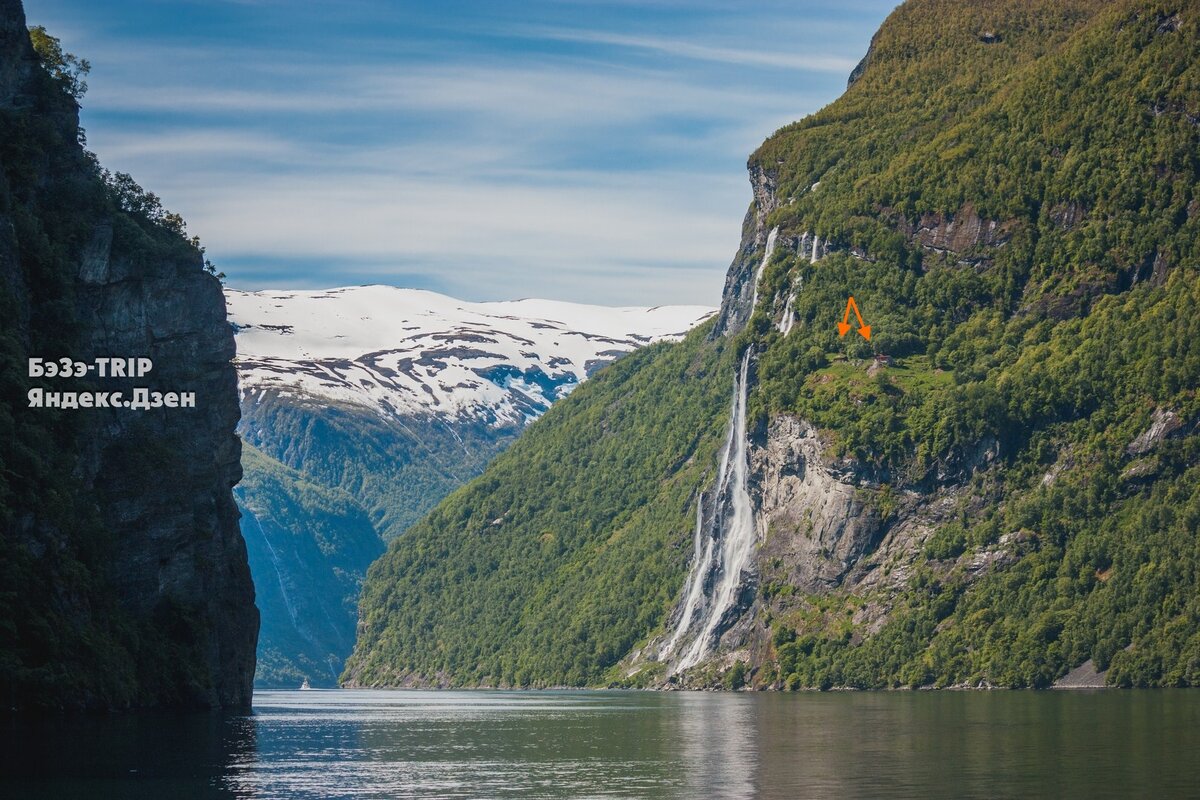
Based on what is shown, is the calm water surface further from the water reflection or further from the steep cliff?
the steep cliff

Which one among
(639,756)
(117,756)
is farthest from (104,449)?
(639,756)

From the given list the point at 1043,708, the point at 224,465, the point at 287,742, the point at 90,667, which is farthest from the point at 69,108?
the point at 1043,708

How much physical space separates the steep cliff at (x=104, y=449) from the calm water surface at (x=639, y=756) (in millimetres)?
7650

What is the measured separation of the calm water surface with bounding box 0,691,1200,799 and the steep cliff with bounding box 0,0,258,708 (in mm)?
7650

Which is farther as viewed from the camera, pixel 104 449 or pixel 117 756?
pixel 104 449

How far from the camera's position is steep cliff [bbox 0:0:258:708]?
136 metres

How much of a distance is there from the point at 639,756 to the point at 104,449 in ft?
226

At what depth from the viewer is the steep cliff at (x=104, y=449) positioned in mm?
135875

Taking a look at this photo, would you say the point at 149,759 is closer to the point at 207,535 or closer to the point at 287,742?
the point at 287,742

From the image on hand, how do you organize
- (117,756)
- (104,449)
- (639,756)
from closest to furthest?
(117,756)
(639,756)
(104,449)

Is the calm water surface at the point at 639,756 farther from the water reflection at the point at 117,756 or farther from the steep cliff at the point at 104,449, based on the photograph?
the steep cliff at the point at 104,449

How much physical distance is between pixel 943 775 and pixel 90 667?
7395 cm

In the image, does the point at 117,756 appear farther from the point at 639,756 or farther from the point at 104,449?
the point at 104,449

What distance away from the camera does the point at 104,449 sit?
162750 mm
